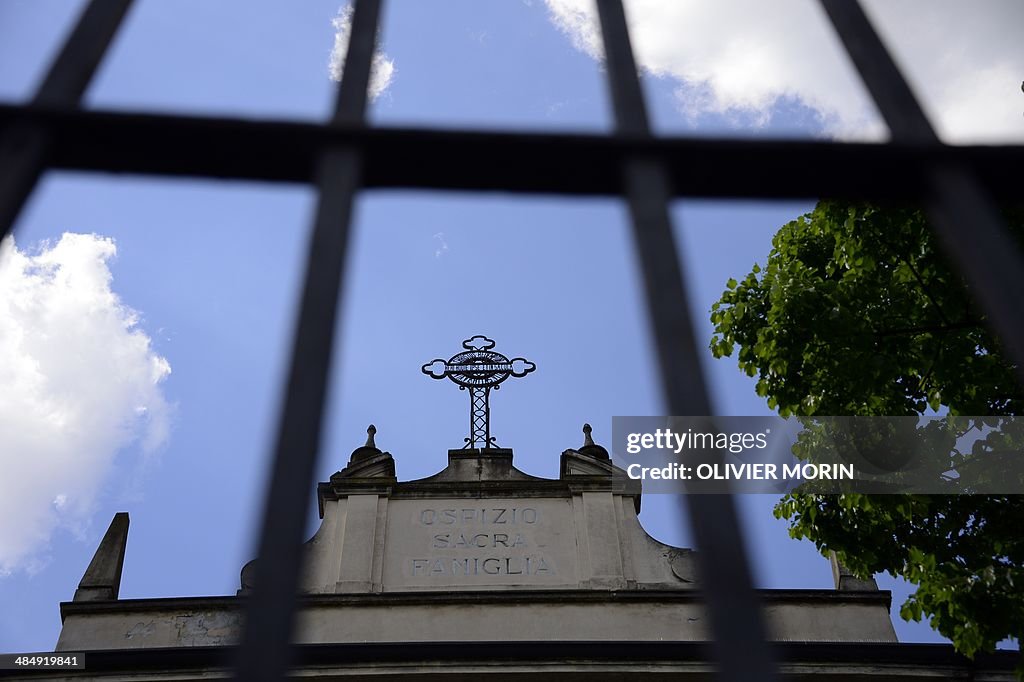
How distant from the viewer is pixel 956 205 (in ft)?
5.54

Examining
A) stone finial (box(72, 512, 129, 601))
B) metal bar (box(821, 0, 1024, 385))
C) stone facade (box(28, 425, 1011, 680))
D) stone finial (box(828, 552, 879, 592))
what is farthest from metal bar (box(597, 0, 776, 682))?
stone finial (box(72, 512, 129, 601))

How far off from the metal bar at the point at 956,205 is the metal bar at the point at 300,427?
105cm

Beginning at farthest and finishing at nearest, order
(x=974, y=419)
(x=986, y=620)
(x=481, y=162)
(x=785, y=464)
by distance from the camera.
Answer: (x=785, y=464) → (x=974, y=419) → (x=986, y=620) → (x=481, y=162)

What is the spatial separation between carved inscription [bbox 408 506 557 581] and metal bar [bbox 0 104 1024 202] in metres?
10.8

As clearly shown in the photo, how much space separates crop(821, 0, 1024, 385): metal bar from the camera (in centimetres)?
154

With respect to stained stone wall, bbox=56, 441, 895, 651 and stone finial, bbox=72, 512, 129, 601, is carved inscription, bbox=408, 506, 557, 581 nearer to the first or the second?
stained stone wall, bbox=56, 441, 895, 651

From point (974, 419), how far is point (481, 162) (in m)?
7.39

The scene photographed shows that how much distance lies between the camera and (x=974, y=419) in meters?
7.95

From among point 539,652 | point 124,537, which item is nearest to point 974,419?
point 539,652

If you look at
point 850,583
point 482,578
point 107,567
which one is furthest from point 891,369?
point 107,567

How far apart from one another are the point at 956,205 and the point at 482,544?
36.7ft

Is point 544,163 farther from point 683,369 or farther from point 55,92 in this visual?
point 55,92

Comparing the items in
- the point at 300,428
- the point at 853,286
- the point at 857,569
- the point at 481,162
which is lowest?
the point at 300,428

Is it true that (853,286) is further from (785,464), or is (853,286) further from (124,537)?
(124,537)
